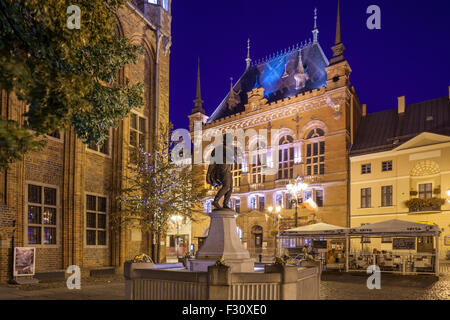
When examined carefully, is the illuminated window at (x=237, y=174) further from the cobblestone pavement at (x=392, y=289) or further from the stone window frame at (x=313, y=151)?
the cobblestone pavement at (x=392, y=289)

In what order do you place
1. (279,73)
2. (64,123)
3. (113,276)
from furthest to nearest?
1. (279,73)
2. (113,276)
3. (64,123)

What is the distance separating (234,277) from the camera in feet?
23.9

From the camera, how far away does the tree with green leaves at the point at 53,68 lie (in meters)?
6.16

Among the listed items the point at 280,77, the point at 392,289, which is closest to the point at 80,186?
the point at 392,289

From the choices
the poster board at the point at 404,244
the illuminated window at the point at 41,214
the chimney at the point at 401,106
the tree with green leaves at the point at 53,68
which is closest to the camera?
the tree with green leaves at the point at 53,68

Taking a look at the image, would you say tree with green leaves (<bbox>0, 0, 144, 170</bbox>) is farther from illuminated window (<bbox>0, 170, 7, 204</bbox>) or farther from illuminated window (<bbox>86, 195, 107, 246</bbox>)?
illuminated window (<bbox>86, 195, 107, 246</bbox>)

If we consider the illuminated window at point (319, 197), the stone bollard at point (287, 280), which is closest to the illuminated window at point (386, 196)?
the illuminated window at point (319, 197)

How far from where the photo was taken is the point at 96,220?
17.1 metres

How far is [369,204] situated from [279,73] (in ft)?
59.6

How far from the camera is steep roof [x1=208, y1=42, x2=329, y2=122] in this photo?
132ft

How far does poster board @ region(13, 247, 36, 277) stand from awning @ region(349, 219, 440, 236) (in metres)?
13.6

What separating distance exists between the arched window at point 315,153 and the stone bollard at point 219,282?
30.4 m
